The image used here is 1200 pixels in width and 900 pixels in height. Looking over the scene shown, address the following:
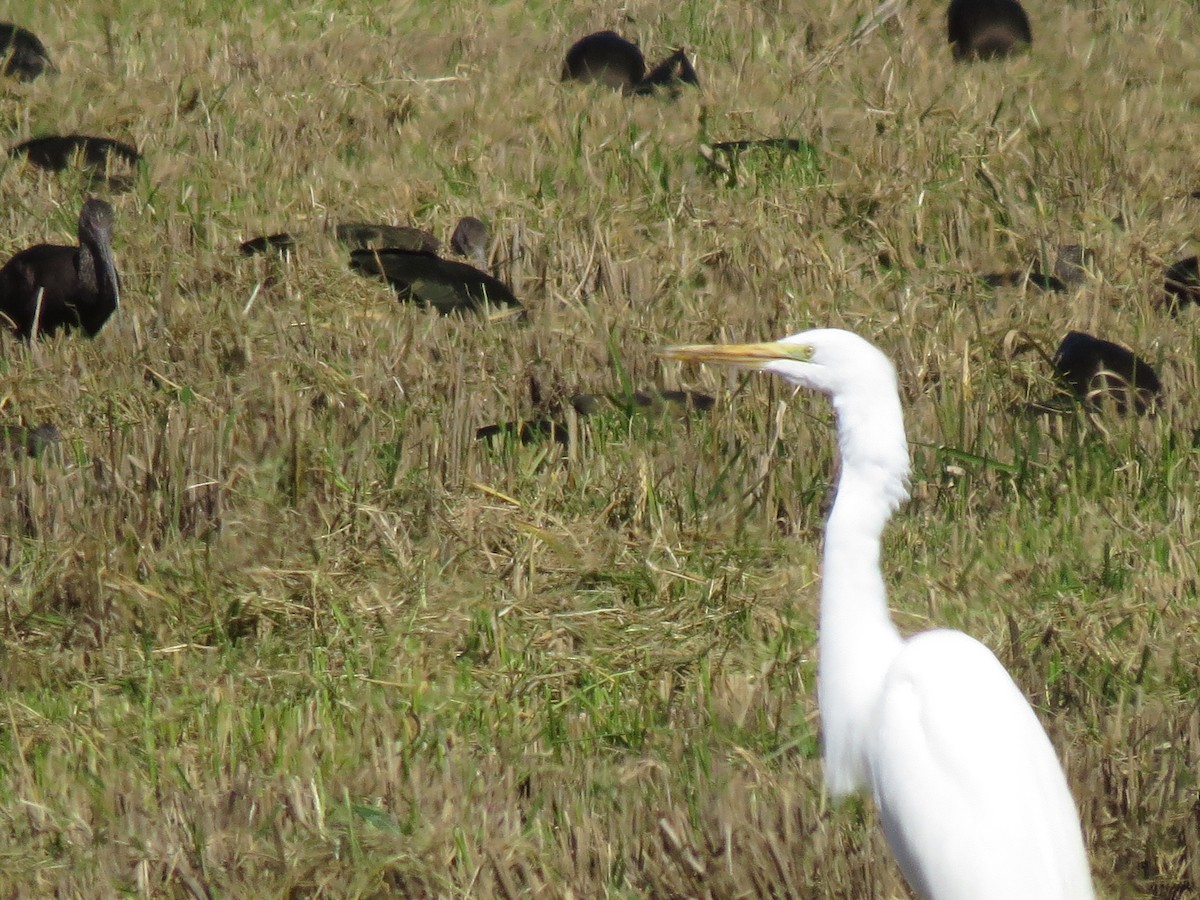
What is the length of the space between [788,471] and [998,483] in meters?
0.58

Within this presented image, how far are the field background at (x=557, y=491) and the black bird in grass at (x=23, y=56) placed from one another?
268 mm

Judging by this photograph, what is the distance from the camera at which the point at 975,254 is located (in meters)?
6.67

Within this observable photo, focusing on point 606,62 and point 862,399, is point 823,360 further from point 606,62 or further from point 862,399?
point 606,62

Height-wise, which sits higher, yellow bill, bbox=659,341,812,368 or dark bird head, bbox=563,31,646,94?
dark bird head, bbox=563,31,646,94

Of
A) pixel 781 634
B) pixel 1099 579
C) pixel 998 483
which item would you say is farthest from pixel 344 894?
pixel 998 483

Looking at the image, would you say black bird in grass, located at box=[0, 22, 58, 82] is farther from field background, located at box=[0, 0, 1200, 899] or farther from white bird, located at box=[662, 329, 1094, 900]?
white bird, located at box=[662, 329, 1094, 900]

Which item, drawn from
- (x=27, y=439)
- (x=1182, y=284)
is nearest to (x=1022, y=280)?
(x=1182, y=284)

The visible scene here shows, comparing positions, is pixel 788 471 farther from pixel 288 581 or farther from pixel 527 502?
pixel 288 581

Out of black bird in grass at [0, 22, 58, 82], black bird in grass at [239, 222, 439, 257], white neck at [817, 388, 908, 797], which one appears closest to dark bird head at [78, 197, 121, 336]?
black bird in grass at [239, 222, 439, 257]

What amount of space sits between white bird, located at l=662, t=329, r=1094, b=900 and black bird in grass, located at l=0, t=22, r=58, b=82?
6.14 m

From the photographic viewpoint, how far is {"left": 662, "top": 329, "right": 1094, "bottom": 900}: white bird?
9.38 feet

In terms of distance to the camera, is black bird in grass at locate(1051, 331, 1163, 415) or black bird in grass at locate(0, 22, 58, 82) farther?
black bird in grass at locate(0, 22, 58, 82)

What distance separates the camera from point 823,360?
3.27 metres

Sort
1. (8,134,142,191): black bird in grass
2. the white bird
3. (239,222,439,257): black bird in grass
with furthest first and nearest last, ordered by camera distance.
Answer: (8,134,142,191): black bird in grass < (239,222,439,257): black bird in grass < the white bird
